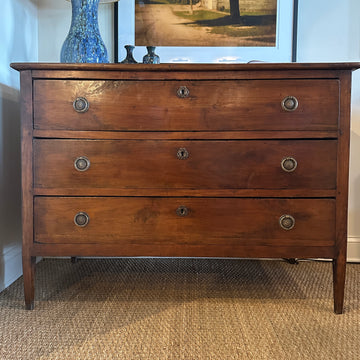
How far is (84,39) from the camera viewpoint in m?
Result: 1.51

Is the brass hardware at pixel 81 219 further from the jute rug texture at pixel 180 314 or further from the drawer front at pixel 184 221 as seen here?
the jute rug texture at pixel 180 314

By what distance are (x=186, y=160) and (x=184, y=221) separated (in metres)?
0.23

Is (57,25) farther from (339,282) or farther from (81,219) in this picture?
(339,282)

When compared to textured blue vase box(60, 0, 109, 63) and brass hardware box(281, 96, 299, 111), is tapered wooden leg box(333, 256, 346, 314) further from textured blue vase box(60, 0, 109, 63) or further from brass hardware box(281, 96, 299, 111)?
textured blue vase box(60, 0, 109, 63)

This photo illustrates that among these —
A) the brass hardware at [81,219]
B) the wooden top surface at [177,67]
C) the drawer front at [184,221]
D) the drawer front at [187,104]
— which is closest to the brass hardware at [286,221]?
the drawer front at [184,221]

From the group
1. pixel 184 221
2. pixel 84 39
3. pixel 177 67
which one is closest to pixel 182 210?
pixel 184 221

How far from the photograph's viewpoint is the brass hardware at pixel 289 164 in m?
1.27

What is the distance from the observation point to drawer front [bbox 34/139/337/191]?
4.16 ft

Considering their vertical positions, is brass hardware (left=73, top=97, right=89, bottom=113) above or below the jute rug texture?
above

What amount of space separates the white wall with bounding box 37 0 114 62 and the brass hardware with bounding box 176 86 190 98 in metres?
0.80

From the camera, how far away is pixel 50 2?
1.88 metres

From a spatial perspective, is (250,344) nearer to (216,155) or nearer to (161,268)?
(216,155)

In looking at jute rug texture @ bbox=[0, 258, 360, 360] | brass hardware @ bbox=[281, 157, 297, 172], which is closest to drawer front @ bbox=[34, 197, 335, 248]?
brass hardware @ bbox=[281, 157, 297, 172]

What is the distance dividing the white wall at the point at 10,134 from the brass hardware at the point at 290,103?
1.19 m
